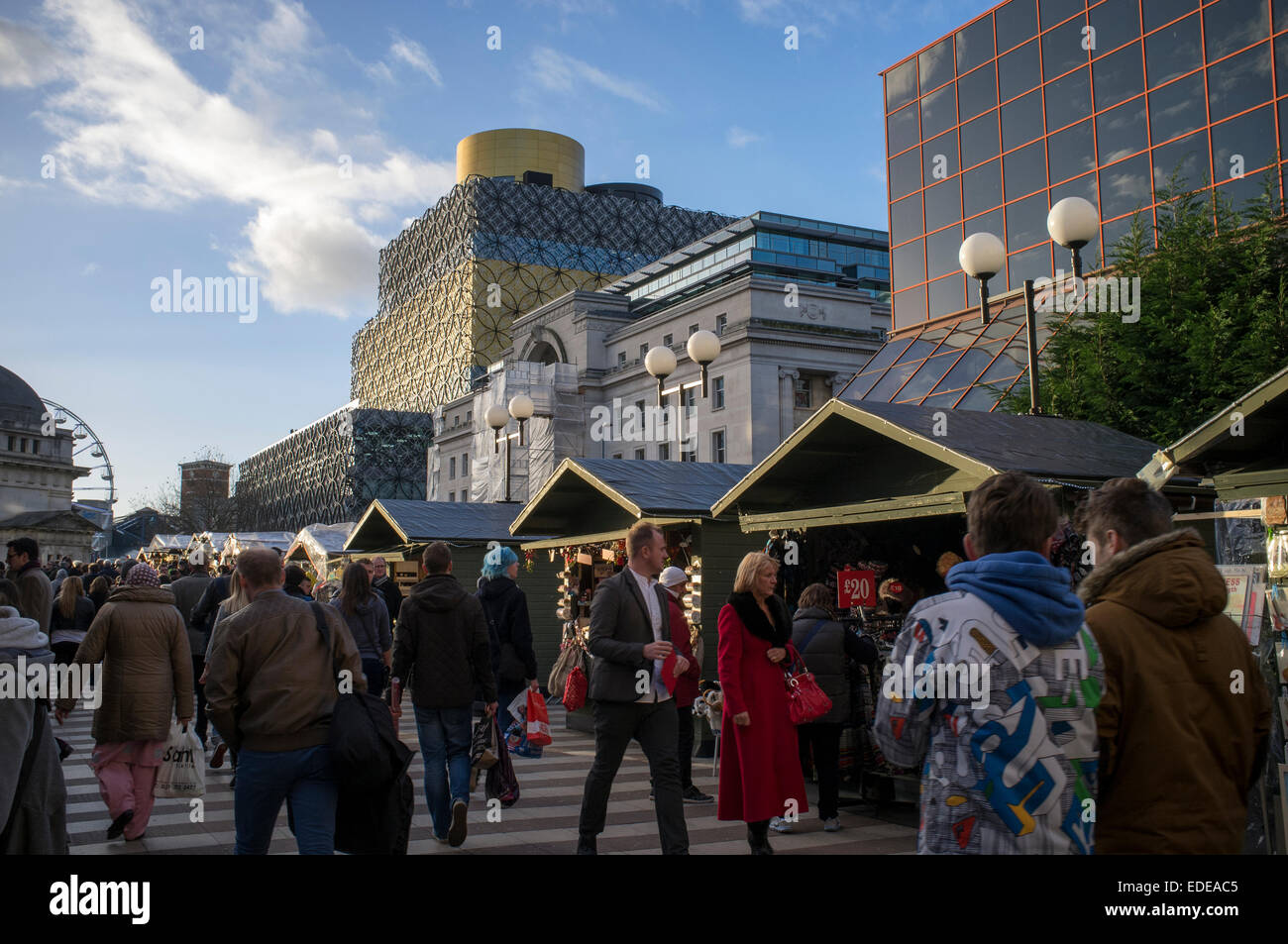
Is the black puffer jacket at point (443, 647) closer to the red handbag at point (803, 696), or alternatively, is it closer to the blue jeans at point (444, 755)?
the blue jeans at point (444, 755)

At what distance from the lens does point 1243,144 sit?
23750 mm

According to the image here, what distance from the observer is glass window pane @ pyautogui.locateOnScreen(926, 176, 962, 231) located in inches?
1244

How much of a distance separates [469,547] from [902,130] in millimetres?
22727

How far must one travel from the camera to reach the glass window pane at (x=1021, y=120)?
96.2 ft

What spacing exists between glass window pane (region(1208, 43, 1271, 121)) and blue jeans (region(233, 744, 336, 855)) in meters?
25.5

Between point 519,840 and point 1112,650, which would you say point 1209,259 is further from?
point 1112,650

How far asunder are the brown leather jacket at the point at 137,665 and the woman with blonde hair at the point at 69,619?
4457mm

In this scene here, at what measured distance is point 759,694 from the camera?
7.13 meters

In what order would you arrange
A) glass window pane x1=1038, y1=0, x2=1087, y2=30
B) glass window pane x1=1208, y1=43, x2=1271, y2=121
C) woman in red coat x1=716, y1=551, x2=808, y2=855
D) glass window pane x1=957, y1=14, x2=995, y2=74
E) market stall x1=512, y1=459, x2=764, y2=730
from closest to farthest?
woman in red coat x1=716, y1=551, x2=808, y2=855, market stall x1=512, y1=459, x2=764, y2=730, glass window pane x1=1208, y1=43, x2=1271, y2=121, glass window pane x1=1038, y1=0, x2=1087, y2=30, glass window pane x1=957, y1=14, x2=995, y2=74

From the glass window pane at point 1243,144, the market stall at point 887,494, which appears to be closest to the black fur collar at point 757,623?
the market stall at point 887,494

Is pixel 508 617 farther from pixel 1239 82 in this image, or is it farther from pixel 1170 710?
pixel 1239 82

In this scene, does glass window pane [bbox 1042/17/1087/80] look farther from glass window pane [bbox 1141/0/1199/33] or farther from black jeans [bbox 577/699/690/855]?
black jeans [bbox 577/699/690/855]

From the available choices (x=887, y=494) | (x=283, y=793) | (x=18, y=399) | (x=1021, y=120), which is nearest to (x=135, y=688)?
(x=283, y=793)

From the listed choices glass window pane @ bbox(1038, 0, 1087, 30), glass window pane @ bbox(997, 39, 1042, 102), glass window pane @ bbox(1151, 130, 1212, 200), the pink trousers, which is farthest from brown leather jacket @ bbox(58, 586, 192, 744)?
glass window pane @ bbox(1038, 0, 1087, 30)
